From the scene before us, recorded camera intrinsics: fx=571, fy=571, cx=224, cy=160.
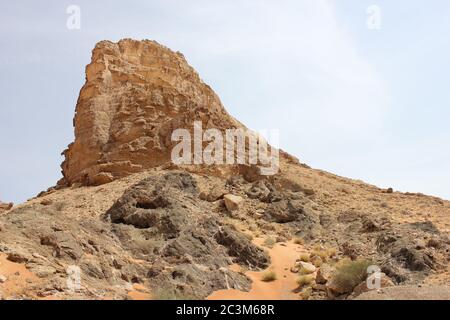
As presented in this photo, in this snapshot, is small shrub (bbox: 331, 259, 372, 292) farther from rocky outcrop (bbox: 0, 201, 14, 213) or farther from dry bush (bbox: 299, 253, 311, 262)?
rocky outcrop (bbox: 0, 201, 14, 213)

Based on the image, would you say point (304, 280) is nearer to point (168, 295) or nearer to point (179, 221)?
point (179, 221)

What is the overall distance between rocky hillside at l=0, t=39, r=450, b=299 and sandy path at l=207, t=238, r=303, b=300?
2.6 inches

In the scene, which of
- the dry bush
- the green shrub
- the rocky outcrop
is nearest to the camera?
the dry bush

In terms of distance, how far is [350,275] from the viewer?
53.2ft

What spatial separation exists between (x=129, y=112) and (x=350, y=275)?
17.8 meters

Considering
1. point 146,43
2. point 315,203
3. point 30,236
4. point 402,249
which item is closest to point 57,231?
point 30,236

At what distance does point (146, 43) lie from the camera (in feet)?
119

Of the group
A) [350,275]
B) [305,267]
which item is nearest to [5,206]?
[305,267]

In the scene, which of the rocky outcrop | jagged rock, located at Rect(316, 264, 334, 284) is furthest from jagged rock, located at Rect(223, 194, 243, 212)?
the rocky outcrop

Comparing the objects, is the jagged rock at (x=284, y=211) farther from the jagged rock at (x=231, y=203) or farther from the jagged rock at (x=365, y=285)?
the jagged rock at (x=365, y=285)

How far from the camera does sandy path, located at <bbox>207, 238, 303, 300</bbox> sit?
55.2 ft

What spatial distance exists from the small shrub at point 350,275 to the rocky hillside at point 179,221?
0.13 ft
